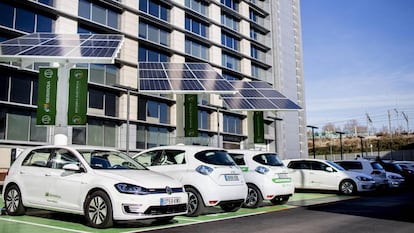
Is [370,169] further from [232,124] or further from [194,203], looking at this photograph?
[232,124]

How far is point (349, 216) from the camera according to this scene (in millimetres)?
9258

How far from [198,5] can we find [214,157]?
107 ft

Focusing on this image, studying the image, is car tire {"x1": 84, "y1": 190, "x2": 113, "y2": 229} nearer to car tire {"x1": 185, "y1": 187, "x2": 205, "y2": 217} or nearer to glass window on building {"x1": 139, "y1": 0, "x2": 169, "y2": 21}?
car tire {"x1": 185, "y1": 187, "x2": 205, "y2": 217}

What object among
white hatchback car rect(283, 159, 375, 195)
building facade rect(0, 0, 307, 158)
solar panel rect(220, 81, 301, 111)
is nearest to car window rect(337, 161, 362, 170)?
white hatchback car rect(283, 159, 375, 195)

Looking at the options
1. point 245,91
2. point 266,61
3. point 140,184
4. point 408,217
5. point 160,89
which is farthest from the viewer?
point 266,61

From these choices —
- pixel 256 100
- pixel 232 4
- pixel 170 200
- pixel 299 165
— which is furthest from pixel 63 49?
pixel 232 4

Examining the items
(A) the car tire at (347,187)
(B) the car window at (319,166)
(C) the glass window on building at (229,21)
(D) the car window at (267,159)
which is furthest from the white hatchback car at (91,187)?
(C) the glass window on building at (229,21)

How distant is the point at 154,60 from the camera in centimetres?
3338

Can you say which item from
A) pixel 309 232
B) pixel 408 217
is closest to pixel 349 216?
pixel 408 217

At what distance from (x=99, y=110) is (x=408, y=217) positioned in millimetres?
22981

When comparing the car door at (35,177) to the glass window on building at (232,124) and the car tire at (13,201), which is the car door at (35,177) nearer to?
the car tire at (13,201)

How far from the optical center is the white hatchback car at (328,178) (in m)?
16.0

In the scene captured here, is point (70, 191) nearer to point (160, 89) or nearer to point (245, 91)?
point (160, 89)

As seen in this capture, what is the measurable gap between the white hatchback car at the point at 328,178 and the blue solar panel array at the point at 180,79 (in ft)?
15.8
